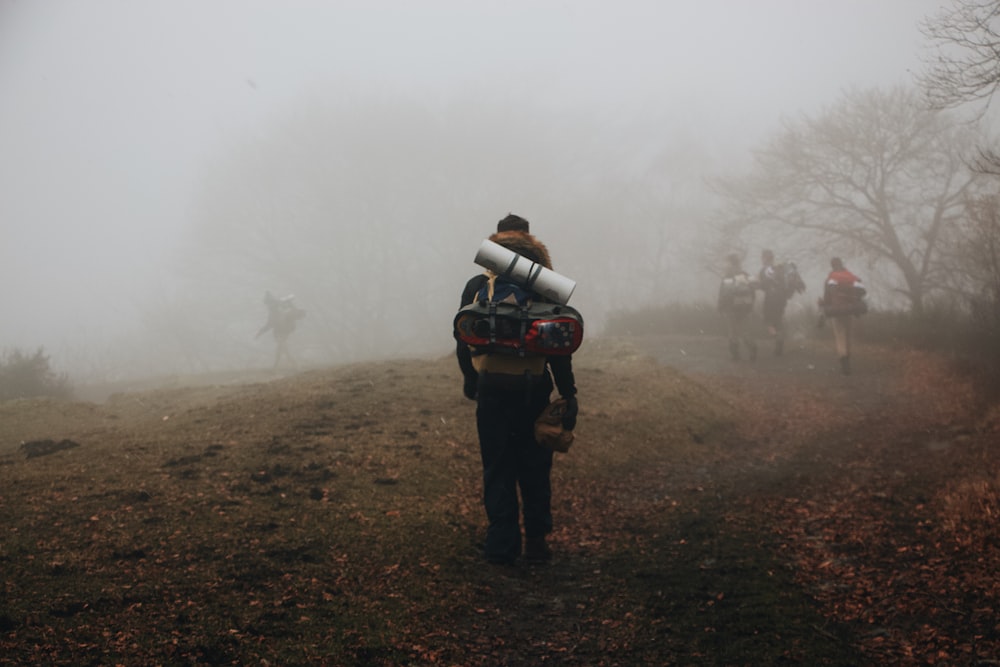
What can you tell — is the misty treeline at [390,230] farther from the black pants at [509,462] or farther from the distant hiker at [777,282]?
the black pants at [509,462]

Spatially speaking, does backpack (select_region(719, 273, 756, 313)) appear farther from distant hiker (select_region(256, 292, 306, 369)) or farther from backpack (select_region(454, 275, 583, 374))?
distant hiker (select_region(256, 292, 306, 369))

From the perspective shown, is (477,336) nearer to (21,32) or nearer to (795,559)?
(795,559)

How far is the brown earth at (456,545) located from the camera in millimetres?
3697

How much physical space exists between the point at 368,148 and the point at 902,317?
2890 cm

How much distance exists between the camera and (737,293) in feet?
54.2

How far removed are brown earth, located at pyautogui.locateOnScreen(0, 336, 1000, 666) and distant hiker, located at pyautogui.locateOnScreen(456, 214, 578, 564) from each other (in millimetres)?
264

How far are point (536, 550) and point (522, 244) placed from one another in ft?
7.08

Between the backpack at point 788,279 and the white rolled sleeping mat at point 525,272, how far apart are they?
13.2 metres

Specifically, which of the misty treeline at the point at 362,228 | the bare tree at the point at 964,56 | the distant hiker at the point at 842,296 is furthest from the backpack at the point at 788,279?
the misty treeline at the point at 362,228

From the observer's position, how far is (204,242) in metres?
38.9

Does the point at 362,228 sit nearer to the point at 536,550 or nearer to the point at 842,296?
the point at 842,296

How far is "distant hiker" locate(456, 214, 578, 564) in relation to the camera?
16.3 feet

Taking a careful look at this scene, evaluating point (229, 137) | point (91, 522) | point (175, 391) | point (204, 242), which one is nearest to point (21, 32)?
point (229, 137)

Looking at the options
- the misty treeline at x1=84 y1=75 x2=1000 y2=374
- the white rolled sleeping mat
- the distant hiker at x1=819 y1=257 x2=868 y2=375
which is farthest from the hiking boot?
the misty treeline at x1=84 y1=75 x2=1000 y2=374
